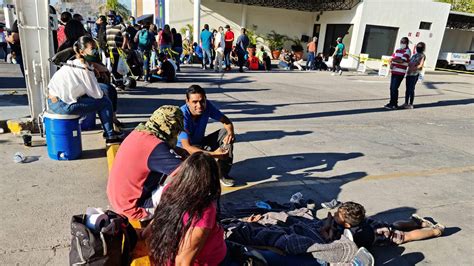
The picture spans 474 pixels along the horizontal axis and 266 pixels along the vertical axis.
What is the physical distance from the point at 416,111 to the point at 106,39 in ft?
28.2

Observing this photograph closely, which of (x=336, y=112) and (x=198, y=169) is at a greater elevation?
(x=198, y=169)

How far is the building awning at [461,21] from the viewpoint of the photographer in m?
26.2

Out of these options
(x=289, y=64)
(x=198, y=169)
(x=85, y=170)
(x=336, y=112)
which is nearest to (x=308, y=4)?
(x=289, y=64)

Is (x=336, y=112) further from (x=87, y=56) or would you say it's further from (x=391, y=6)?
(x=391, y=6)

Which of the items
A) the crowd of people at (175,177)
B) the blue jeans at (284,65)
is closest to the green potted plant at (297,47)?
the blue jeans at (284,65)

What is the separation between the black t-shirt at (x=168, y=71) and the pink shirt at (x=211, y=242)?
9534 millimetres

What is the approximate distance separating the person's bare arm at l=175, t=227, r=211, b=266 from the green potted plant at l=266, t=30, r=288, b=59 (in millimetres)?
23675

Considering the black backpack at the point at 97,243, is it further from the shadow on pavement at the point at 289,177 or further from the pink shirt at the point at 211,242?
the shadow on pavement at the point at 289,177

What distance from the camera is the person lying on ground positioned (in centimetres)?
318

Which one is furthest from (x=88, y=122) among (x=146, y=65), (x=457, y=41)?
(x=457, y=41)

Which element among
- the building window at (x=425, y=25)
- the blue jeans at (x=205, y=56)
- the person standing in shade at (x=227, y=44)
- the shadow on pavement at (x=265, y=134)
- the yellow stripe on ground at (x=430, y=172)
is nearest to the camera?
the yellow stripe on ground at (x=430, y=172)

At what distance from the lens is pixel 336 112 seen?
9031 mm

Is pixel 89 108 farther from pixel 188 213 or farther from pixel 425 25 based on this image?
pixel 425 25

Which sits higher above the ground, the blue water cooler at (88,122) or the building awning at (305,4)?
the building awning at (305,4)
